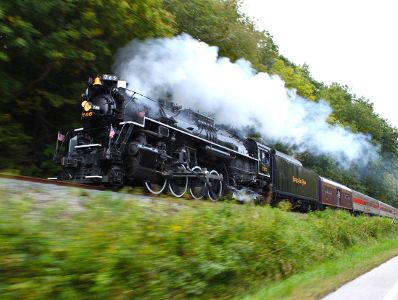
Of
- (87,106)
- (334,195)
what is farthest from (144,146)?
(334,195)

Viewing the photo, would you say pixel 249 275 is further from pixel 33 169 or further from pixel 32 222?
pixel 33 169

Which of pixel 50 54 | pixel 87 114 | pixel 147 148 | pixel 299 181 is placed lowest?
pixel 147 148

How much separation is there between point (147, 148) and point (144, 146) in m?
0.11

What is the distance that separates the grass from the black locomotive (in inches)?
207

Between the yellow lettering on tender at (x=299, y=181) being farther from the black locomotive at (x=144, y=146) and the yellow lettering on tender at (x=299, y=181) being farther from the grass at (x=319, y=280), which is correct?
the grass at (x=319, y=280)

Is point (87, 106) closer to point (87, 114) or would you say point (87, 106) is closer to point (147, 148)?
point (87, 114)

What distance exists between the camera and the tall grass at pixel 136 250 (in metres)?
4.14

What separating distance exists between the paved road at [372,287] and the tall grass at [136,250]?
5.24 ft

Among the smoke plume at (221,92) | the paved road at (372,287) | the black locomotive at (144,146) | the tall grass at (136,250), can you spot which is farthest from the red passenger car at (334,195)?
the tall grass at (136,250)

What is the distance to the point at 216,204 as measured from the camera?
8711mm

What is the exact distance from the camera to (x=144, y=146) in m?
13.1

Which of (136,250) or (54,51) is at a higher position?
(54,51)

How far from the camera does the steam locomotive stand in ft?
42.7

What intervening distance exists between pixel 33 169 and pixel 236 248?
1017cm
